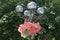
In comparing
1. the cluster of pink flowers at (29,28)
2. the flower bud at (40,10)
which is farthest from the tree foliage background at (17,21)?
the cluster of pink flowers at (29,28)

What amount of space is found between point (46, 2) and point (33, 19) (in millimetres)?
477

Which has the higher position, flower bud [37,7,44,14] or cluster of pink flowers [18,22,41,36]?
cluster of pink flowers [18,22,41,36]

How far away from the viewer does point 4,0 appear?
406 cm

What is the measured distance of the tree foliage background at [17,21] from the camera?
12.4 feet

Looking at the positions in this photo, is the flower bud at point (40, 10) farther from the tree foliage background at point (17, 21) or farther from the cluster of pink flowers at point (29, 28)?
the cluster of pink flowers at point (29, 28)

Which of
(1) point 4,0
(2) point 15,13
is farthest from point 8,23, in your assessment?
(1) point 4,0

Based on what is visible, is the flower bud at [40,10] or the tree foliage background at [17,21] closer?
the flower bud at [40,10]

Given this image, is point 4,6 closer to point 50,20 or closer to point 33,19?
point 33,19

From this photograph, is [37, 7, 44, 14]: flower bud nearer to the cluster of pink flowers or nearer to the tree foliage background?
the tree foliage background

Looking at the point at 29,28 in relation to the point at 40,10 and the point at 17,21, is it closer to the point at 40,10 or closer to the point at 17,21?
the point at 40,10

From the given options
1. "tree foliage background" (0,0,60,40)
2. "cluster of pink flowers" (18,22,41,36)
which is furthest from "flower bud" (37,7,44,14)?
"cluster of pink flowers" (18,22,41,36)

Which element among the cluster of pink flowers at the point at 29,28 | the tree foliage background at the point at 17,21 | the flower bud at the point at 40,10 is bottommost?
the tree foliage background at the point at 17,21

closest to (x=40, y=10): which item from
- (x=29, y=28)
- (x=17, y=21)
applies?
(x=17, y=21)

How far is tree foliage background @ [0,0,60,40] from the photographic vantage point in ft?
12.4
